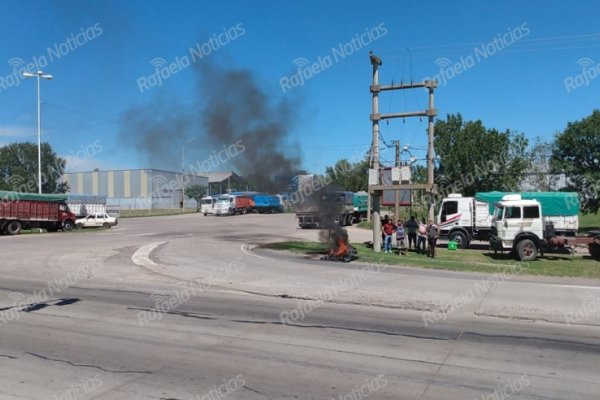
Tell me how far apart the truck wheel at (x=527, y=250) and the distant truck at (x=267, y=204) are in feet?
158

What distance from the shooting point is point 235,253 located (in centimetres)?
Answer: 2123

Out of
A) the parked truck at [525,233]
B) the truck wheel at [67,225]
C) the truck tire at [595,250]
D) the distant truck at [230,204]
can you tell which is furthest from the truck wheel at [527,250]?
the distant truck at [230,204]

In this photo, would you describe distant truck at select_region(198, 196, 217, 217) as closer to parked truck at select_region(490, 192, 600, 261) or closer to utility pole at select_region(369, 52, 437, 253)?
utility pole at select_region(369, 52, 437, 253)

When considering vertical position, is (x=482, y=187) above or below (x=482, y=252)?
above

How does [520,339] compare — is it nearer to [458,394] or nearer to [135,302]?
[458,394]

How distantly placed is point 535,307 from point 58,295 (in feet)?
33.9

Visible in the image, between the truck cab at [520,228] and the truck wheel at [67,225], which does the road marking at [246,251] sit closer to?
the truck cab at [520,228]

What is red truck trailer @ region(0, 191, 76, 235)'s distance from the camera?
34144 millimetres

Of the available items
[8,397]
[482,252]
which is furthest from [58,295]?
[482,252]

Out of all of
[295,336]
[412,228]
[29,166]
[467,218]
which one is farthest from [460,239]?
[29,166]

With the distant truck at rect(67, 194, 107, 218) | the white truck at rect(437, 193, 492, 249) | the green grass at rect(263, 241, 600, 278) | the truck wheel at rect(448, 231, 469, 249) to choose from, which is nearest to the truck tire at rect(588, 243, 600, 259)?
the green grass at rect(263, 241, 600, 278)

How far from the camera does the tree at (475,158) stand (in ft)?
134

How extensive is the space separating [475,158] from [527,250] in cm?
2127

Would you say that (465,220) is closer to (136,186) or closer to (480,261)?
(480,261)
